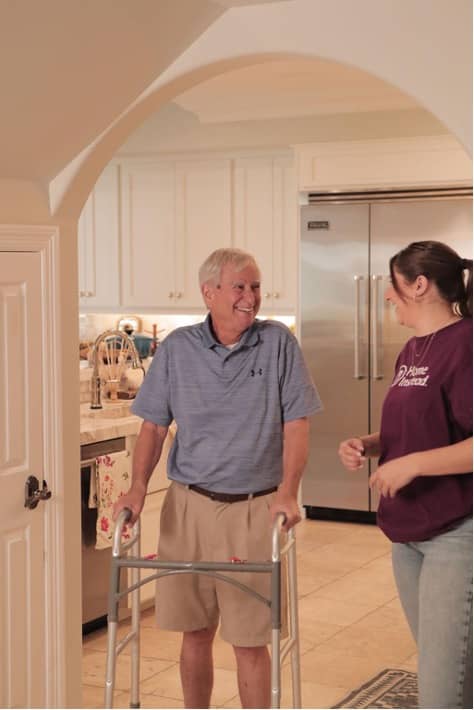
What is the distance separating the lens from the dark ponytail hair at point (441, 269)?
2.55 meters

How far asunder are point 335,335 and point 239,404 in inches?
153

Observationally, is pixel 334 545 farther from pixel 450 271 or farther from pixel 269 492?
pixel 450 271

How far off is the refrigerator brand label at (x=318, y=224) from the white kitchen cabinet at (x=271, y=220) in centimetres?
15

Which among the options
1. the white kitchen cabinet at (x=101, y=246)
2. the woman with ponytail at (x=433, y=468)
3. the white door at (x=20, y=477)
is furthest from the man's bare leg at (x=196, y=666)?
the white kitchen cabinet at (x=101, y=246)

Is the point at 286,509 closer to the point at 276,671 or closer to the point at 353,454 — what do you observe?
the point at 353,454

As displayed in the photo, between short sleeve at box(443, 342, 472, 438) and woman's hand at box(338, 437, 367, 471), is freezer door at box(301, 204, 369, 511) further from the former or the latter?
short sleeve at box(443, 342, 472, 438)

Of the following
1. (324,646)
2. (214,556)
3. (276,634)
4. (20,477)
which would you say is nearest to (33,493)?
(20,477)

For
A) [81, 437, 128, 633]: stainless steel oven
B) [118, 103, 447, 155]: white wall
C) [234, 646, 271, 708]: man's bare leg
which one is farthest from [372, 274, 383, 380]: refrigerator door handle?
[234, 646, 271, 708]: man's bare leg

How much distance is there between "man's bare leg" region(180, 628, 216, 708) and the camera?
3.13 m

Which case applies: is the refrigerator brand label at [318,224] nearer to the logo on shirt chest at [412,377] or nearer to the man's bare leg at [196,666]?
the man's bare leg at [196,666]

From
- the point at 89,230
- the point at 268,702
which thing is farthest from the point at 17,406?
the point at 89,230

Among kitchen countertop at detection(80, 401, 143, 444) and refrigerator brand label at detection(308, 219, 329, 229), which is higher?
refrigerator brand label at detection(308, 219, 329, 229)

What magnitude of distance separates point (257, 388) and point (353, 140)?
13.3 ft

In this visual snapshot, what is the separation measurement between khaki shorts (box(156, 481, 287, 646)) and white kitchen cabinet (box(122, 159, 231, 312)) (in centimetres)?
430
